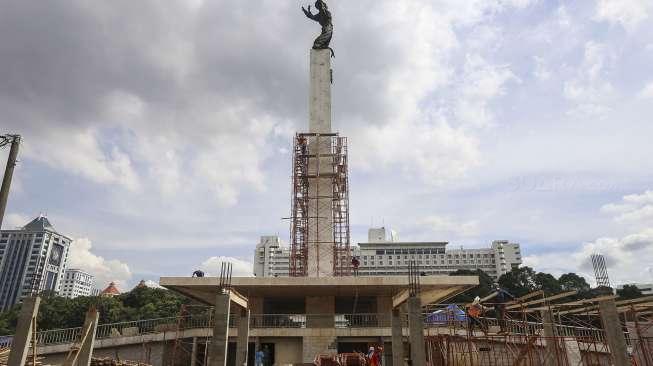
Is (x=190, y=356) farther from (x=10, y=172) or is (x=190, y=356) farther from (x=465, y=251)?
(x=465, y=251)

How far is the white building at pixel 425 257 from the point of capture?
532 feet

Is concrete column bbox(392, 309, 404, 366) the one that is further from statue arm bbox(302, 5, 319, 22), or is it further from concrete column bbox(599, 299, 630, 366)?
statue arm bbox(302, 5, 319, 22)

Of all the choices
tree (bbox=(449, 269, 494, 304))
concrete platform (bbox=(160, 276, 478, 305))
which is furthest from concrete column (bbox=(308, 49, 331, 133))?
tree (bbox=(449, 269, 494, 304))

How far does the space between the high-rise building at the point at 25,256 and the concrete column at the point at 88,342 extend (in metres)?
173

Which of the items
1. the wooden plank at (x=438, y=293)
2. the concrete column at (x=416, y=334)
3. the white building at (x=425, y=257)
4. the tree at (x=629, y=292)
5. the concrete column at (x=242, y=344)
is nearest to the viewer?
the concrete column at (x=416, y=334)

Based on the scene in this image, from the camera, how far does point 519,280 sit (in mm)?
77625

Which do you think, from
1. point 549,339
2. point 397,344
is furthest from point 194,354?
point 549,339

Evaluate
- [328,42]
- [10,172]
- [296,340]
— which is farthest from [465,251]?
[10,172]

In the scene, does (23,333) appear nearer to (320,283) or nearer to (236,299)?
(236,299)

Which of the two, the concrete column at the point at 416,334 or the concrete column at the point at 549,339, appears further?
the concrete column at the point at 549,339

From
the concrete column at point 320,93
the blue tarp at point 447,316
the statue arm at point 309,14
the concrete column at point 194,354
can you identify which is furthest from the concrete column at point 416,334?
the statue arm at point 309,14

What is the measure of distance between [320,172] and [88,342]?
25962 millimetres

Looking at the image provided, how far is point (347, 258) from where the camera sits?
38000mm

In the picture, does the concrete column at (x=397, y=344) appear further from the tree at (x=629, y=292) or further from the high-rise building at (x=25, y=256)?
the high-rise building at (x=25, y=256)
